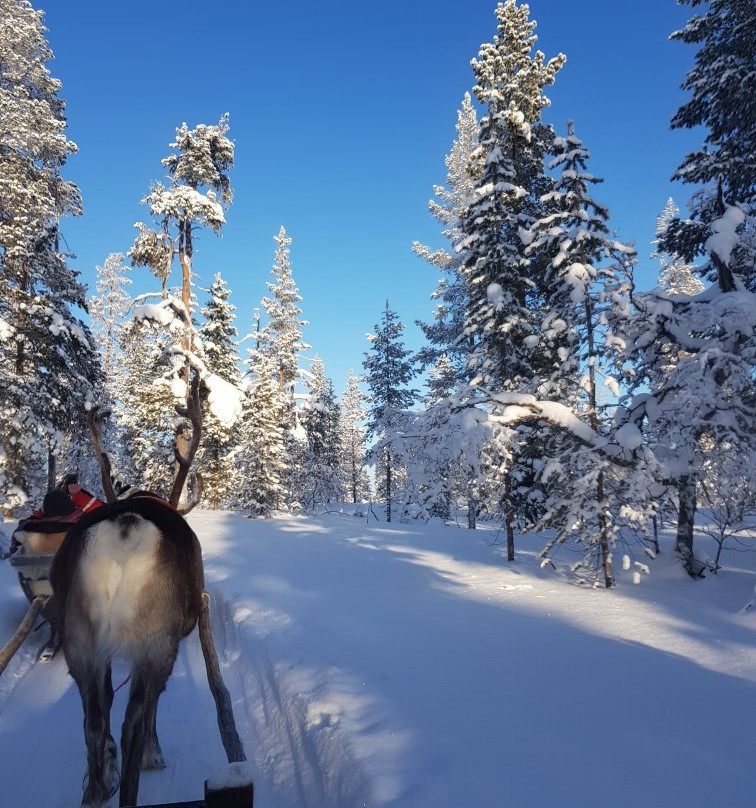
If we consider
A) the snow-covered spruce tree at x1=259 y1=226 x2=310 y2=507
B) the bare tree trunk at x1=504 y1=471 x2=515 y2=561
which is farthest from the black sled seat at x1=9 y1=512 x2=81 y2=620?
the snow-covered spruce tree at x1=259 y1=226 x2=310 y2=507

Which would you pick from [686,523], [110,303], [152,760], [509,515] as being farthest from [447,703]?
[110,303]

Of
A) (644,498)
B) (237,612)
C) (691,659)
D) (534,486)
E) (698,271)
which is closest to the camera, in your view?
(691,659)

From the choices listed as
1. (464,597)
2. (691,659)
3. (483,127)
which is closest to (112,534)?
(691,659)

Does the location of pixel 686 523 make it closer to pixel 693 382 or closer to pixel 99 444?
pixel 693 382

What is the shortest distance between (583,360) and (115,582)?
9.64m

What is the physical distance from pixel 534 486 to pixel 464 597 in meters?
7.69

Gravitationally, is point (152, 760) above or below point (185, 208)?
below

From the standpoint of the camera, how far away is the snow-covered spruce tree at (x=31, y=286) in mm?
12570

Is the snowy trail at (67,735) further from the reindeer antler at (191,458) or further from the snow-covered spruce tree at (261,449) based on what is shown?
the snow-covered spruce tree at (261,449)

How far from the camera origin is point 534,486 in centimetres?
1510

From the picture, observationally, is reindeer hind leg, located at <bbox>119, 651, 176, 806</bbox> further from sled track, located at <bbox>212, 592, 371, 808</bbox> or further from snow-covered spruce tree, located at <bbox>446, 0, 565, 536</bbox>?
snow-covered spruce tree, located at <bbox>446, 0, 565, 536</bbox>

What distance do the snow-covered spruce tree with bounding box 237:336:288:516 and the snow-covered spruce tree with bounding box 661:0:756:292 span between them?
18.1 m

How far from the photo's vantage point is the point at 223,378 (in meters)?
25.1

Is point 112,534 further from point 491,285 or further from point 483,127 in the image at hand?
point 483,127
